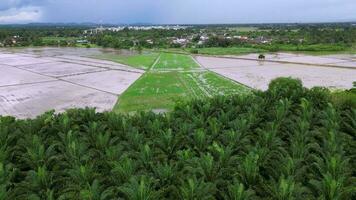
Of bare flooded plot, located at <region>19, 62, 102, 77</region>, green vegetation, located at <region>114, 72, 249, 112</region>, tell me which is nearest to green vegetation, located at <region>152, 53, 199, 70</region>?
green vegetation, located at <region>114, 72, 249, 112</region>

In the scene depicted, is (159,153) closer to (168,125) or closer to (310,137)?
(168,125)

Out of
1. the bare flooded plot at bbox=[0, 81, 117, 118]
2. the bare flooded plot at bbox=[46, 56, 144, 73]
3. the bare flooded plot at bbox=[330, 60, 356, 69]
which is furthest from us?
the bare flooded plot at bbox=[46, 56, 144, 73]

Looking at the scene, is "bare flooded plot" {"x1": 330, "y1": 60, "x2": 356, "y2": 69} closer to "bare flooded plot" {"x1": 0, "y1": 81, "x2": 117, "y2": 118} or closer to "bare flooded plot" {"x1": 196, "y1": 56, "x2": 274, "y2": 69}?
"bare flooded plot" {"x1": 196, "y1": 56, "x2": 274, "y2": 69}

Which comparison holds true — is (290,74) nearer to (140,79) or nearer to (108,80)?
(140,79)

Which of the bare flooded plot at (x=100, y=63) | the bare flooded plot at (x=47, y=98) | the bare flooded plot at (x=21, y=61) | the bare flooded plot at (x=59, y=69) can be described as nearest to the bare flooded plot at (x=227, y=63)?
the bare flooded plot at (x=100, y=63)

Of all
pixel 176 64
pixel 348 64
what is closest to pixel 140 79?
pixel 176 64

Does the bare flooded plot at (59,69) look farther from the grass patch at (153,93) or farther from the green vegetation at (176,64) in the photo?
the grass patch at (153,93)
